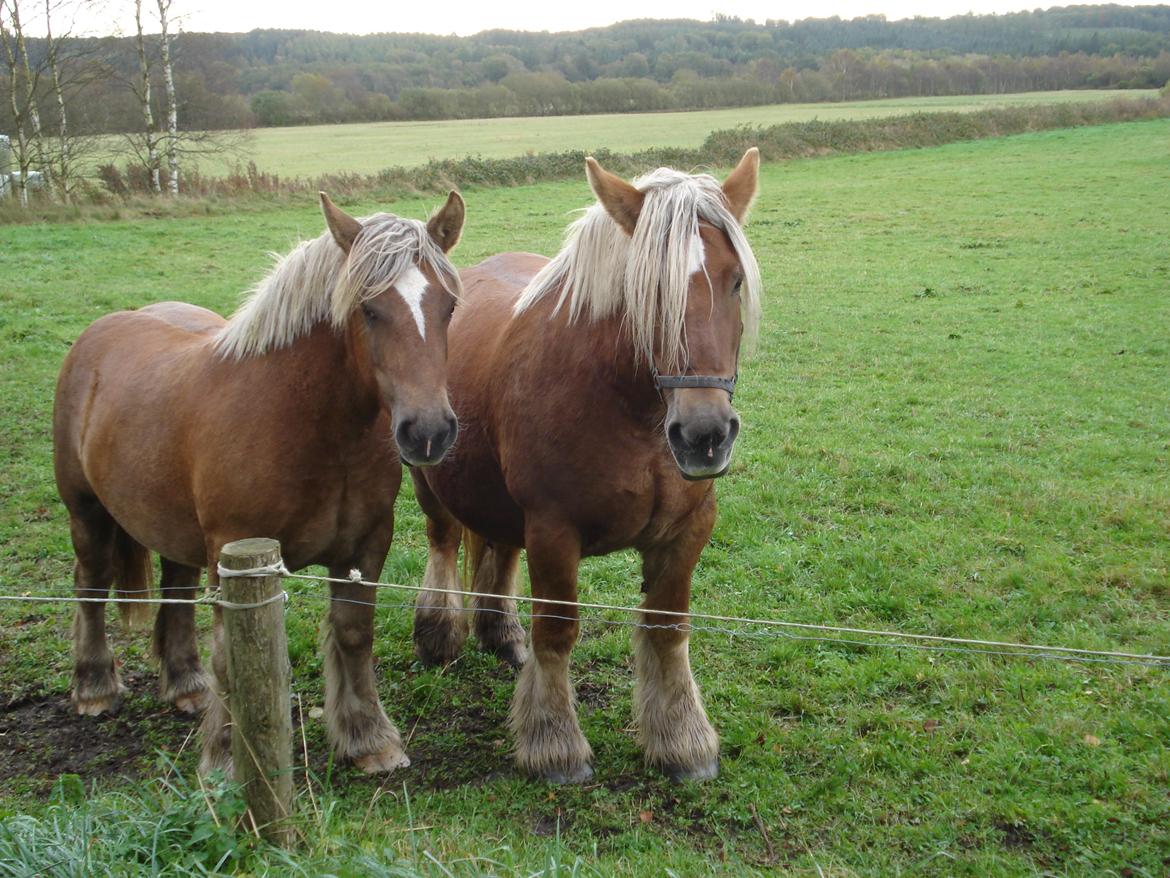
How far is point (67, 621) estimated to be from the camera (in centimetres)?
551

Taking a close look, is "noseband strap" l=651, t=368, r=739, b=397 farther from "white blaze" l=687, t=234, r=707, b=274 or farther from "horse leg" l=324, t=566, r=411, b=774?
"horse leg" l=324, t=566, r=411, b=774

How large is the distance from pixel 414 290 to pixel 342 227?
393mm

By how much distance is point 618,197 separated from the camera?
11.6ft

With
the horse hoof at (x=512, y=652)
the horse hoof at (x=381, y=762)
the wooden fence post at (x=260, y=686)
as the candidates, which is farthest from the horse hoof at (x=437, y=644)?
the wooden fence post at (x=260, y=686)

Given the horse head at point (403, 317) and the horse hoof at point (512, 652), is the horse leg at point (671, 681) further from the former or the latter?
the horse head at point (403, 317)

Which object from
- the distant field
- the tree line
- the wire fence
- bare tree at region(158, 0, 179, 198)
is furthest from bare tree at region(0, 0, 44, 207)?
the wire fence

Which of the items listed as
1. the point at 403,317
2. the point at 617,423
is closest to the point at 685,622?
the point at 617,423

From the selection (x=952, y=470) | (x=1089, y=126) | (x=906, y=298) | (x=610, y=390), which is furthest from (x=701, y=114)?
(x=610, y=390)

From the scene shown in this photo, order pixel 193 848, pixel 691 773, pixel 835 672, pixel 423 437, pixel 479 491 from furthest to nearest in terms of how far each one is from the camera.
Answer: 1. pixel 835 672
2. pixel 479 491
3. pixel 691 773
4. pixel 423 437
5. pixel 193 848

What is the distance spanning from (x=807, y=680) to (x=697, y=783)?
1.01 meters

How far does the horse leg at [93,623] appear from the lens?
4676 millimetres

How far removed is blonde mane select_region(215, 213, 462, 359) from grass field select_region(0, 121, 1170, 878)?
1.79 meters

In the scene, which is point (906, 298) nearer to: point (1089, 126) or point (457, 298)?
point (457, 298)

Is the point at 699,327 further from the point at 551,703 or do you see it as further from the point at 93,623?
the point at 93,623
